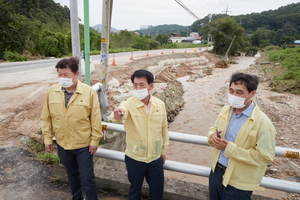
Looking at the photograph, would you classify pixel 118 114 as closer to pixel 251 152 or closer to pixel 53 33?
pixel 251 152

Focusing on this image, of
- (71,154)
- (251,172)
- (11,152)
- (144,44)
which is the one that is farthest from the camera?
(144,44)

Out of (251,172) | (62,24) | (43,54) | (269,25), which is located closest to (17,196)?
(251,172)

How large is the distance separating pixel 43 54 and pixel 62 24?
1938 centimetres

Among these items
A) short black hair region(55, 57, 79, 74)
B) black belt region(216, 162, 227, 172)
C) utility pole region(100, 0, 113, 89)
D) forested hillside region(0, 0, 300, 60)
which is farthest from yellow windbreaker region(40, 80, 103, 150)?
forested hillside region(0, 0, 300, 60)

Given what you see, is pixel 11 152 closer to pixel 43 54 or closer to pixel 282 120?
pixel 282 120

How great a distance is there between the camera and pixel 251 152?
1.80 meters

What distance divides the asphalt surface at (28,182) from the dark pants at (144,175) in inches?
24.2

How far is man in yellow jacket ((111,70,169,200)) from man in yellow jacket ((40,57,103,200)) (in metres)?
0.40

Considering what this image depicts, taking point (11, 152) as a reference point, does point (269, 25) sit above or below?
above

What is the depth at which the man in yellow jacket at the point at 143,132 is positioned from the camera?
223 centimetres

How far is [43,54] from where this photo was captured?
23594 mm

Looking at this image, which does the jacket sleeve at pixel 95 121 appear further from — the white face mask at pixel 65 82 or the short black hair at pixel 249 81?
the short black hair at pixel 249 81

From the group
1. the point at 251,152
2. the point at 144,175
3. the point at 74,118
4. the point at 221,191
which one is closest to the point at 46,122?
the point at 74,118

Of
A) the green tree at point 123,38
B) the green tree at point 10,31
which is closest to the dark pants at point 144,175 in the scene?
the green tree at point 10,31
